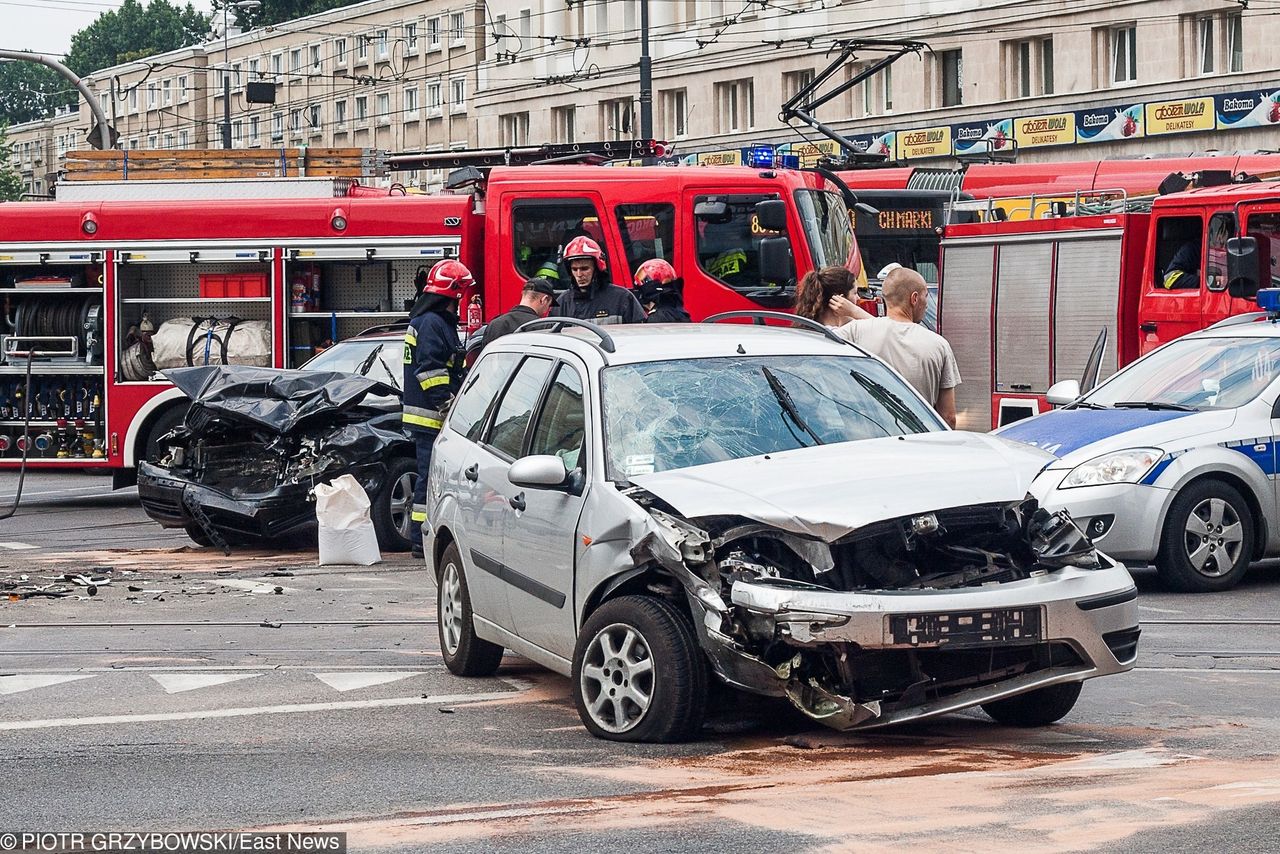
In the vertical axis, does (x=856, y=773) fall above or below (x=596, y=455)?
below

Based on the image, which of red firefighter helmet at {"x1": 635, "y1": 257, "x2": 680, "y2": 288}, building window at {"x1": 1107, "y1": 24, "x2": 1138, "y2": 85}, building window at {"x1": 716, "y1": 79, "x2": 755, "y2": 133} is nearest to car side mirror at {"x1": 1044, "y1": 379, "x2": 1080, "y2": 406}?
red firefighter helmet at {"x1": 635, "y1": 257, "x2": 680, "y2": 288}

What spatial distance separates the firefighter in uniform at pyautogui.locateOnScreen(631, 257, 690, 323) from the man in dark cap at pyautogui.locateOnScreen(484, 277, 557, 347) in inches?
47.2

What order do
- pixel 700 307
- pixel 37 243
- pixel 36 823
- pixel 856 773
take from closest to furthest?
pixel 36 823
pixel 856 773
pixel 700 307
pixel 37 243

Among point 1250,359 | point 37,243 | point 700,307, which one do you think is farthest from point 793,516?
point 37,243

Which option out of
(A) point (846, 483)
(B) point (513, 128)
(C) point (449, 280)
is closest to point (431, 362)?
(C) point (449, 280)

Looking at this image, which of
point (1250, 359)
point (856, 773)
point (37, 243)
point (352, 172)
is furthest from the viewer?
point (352, 172)

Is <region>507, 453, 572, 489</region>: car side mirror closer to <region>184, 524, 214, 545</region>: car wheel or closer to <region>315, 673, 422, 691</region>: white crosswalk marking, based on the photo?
<region>315, 673, 422, 691</region>: white crosswalk marking

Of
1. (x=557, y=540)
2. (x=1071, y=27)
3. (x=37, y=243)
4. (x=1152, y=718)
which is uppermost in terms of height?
(x=1071, y=27)

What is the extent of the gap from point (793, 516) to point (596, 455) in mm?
1007

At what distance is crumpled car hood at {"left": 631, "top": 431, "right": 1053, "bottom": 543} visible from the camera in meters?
6.14

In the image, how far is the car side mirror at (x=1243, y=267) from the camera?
14.1m

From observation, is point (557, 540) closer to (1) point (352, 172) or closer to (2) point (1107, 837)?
(2) point (1107, 837)

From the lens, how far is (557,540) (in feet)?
22.6

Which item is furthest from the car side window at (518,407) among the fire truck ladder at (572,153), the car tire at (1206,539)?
the fire truck ladder at (572,153)
